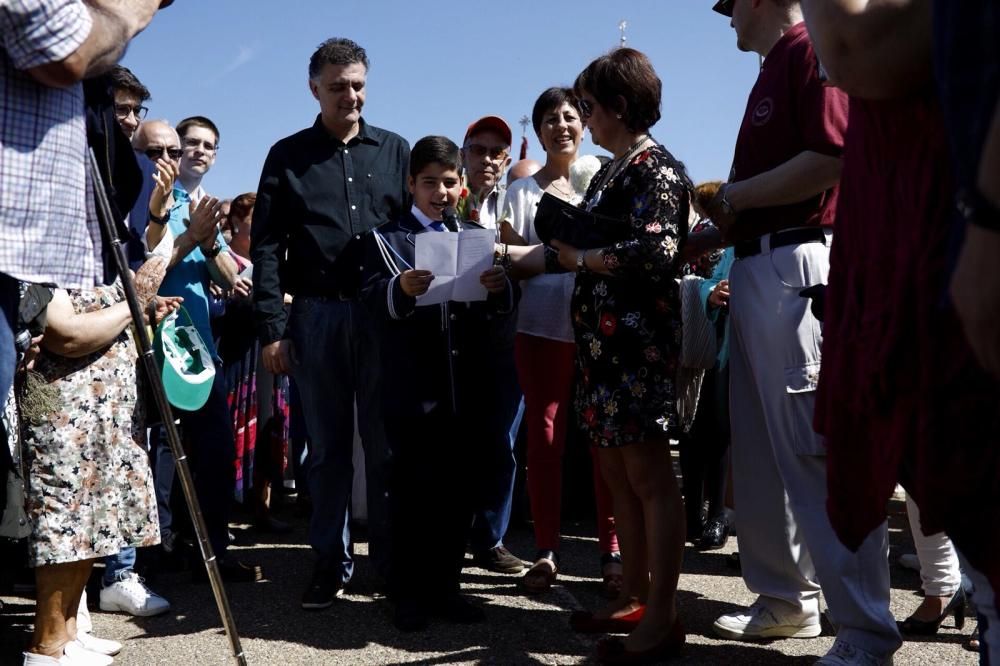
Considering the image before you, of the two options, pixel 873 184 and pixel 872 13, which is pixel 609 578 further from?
pixel 872 13

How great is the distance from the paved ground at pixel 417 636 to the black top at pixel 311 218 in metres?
1.20

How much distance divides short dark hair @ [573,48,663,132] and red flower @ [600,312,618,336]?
707 millimetres

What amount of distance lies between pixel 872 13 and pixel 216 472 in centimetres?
385

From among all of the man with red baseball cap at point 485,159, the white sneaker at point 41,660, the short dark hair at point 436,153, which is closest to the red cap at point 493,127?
the man with red baseball cap at point 485,159

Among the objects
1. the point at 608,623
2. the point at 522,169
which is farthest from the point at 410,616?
the point at 522,169

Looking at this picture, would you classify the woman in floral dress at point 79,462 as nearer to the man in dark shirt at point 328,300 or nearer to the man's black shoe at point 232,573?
the man in dark shirt at point 328,300

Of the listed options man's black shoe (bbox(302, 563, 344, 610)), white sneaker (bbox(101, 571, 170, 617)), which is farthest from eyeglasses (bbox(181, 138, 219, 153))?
man's black shoe (bbox(302, 563, 344, 610))

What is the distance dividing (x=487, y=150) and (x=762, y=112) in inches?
93.5

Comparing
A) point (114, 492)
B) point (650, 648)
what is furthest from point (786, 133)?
point (114, 492)

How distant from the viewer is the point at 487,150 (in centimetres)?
548

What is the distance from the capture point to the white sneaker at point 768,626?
11.8 ft

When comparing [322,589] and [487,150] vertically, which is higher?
[487,150]

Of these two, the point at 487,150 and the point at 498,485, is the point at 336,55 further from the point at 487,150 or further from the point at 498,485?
the point at 498,485

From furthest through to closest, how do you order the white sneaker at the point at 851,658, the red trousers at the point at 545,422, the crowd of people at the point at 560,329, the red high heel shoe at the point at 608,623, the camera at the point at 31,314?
the red trousers at the point at 545,422, the red high heel shoe at the point at 608,623, the camera at the point at 31,314, the white sneaker at the point at 851,658, the crowd of people at the point at 560,329
